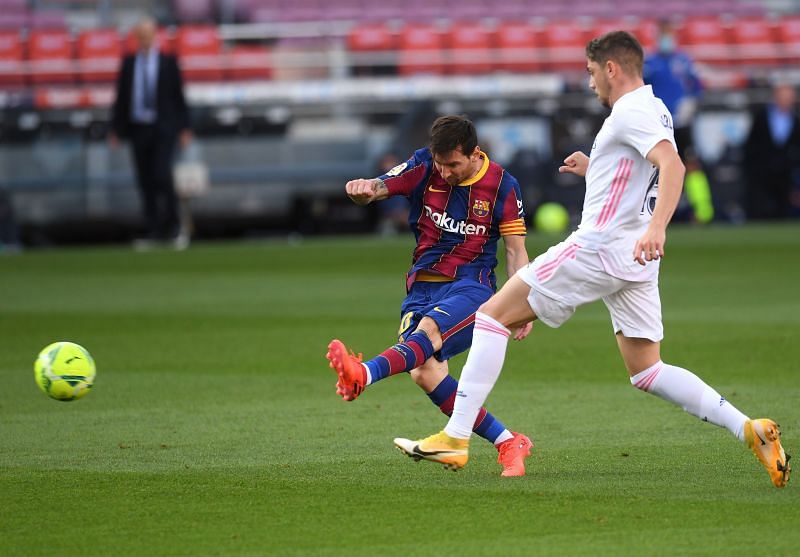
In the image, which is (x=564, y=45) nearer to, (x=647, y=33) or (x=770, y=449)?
(x=647, y=33)

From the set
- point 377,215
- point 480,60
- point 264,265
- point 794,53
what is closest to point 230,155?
point 377,215

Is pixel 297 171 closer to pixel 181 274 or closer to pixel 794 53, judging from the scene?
pixel 181 274

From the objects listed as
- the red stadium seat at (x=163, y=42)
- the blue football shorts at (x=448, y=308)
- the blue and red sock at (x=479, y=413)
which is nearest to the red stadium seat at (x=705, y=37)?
the red stadium seat at (x=163, y=42)

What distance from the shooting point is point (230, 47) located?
2816cm

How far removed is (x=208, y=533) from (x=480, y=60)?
2301 cm

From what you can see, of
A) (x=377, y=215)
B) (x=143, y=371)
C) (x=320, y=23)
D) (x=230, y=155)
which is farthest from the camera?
(x=320, y=23)

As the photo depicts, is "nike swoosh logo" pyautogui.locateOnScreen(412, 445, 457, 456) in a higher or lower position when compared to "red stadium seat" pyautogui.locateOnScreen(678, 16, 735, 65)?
lower

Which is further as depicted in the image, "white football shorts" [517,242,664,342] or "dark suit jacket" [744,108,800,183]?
"dark suit jacket" [744,108,800,183]

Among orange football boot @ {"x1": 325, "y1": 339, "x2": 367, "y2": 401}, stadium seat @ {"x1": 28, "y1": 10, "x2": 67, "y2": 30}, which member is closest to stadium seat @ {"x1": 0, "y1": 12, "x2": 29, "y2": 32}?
stadium seat @ {"x1": 28, "y1": 10, "x2": 67, "y2": 30}

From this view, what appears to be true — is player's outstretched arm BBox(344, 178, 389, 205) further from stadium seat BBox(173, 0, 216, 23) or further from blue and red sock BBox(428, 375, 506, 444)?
stadium seat BBox(173, 0, 216, 23)

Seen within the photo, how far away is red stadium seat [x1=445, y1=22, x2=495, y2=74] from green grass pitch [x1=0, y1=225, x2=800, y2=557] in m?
12.4

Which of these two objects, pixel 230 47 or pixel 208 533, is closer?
pixel 208 533

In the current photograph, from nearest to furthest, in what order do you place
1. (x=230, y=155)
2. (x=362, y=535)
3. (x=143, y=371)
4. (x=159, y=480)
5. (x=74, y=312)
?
(x=362, y=535) → (x=159, y=480) → (x=143, y=371) → (x=74, y=312) → (x=230, y=155)

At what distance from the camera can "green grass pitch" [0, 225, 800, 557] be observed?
543 centimetres
